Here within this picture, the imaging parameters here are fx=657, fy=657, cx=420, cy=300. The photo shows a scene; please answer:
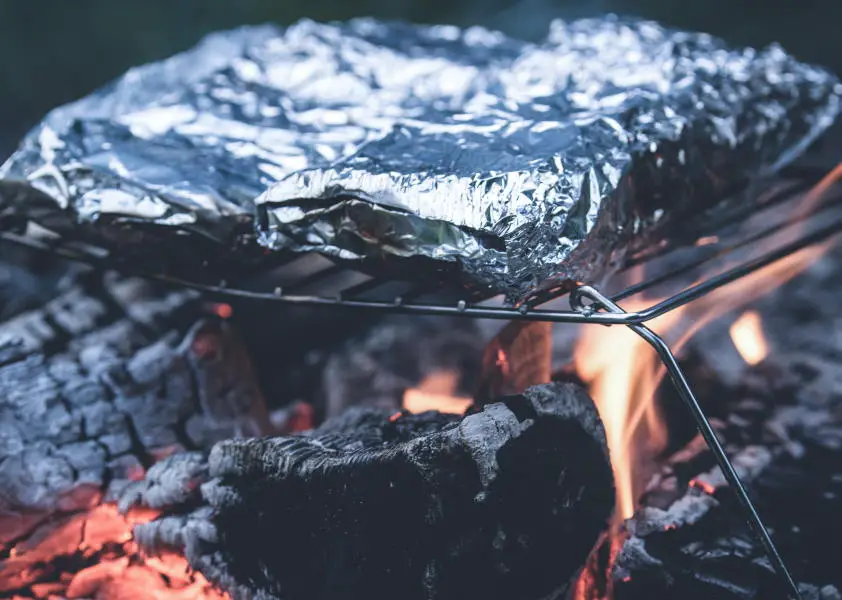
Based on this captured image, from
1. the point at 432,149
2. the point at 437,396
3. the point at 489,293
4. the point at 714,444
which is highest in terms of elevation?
the point at 432,149

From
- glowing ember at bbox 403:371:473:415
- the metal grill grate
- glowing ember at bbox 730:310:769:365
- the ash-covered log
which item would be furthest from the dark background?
the ash-covered log

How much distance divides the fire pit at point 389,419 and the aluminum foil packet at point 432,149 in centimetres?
1

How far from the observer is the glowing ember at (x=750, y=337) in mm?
1980

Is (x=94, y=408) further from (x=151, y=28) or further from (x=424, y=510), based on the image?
(x=151, y=28)

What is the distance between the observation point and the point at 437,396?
1.87 meters

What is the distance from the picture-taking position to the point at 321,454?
45.5 inches

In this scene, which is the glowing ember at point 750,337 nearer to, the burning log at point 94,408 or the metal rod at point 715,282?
the metal rod at point 715,282

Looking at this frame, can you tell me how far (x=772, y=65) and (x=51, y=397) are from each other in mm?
1963

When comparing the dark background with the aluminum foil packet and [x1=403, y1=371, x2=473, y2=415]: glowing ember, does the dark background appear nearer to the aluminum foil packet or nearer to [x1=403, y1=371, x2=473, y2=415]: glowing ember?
the aluminum foil packet

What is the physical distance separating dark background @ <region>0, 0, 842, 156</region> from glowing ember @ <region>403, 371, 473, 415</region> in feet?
5.70

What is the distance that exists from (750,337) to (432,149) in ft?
4.38

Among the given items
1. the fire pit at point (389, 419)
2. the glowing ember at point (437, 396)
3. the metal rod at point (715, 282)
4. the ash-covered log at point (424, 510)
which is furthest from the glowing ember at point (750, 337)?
the ash-covered log at point (424, 510)

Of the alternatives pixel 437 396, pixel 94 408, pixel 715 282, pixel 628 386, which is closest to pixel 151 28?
pixel 94 408

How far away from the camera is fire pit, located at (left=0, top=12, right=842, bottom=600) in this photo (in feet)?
3.49
